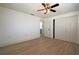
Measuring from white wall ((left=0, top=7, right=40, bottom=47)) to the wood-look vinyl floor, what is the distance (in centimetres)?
13

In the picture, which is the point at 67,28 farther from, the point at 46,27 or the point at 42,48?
the point at 42,48

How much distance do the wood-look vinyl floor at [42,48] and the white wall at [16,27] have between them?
13cm

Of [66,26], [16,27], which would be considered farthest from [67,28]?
[16,27]

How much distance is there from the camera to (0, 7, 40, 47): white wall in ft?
4.91

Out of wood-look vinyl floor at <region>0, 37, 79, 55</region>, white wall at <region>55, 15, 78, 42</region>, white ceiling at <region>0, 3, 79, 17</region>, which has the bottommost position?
wood-look vinyl floor at <region>0, 37, 79, 55</region>

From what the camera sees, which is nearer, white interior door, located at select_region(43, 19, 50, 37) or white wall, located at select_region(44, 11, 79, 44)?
white wall, located at select_region(44, 11, 79, 44)

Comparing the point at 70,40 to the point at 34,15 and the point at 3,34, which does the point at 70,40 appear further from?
the point at 3,34

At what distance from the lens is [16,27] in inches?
62.2

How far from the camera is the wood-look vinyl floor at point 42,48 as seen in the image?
1.54 metres

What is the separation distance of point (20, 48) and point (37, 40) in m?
0.43

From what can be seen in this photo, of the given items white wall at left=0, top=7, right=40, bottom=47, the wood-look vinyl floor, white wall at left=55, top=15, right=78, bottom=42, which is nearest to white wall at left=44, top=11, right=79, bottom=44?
white wall at left=55, top=15, right=78, bottom=42

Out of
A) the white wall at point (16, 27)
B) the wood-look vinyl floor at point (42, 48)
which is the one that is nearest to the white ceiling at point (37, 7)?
the white wall at point (16, 27)

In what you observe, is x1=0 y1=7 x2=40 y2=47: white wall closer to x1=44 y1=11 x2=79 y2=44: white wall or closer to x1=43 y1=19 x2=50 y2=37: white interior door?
x1=43 y1=19 x2=50 y2=37: white interior door
